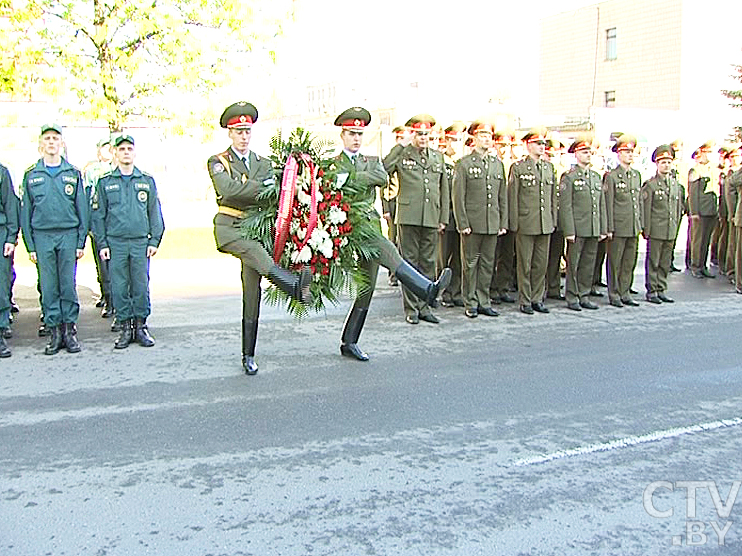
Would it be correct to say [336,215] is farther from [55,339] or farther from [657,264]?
[657,264]

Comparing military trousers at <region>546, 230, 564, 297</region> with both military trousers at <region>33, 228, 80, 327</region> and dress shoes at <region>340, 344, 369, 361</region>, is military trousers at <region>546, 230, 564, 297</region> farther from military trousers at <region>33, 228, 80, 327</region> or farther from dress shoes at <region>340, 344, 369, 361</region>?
military trousers at <region>33, 228, 80, 327</region>

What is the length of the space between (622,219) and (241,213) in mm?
5479

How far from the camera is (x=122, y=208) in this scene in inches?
310

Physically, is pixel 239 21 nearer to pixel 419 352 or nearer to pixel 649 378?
pixel 419 352

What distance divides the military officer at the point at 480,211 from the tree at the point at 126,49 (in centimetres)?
452

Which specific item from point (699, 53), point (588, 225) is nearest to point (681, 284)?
point (588, 225)

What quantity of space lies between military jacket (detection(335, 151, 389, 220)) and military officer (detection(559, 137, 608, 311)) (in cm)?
351

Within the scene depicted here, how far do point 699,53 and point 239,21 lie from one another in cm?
3150

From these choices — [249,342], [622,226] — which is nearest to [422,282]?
[249,342]

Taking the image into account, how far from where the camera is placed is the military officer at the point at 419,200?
9164 millimetres

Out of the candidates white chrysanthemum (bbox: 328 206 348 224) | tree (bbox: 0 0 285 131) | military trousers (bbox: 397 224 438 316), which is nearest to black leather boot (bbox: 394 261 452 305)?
white chrysanthemum (bbox: 328 206 348 224)

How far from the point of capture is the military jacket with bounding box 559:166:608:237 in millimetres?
10141

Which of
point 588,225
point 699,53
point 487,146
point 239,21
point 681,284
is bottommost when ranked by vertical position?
point 681,284

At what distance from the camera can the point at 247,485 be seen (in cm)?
447
